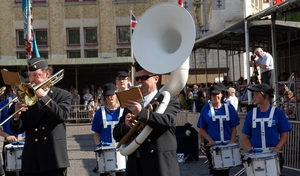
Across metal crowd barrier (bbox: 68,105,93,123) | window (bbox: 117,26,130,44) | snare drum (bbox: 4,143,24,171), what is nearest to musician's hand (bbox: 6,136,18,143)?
snare drum (bbox: 4,143,24,171)

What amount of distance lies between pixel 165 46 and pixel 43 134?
180 cm

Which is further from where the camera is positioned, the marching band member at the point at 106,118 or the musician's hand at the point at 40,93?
the marching band member at the point at 106,118

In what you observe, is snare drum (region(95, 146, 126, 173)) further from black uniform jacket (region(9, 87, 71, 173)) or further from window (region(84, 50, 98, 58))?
window (region(84, 50, 98, 58))

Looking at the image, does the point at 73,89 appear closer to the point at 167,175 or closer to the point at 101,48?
the point at 101,48

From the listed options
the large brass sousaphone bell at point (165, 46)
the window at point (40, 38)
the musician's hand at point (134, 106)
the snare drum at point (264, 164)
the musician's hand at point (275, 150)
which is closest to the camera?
the musician's hand at point (134, 106)

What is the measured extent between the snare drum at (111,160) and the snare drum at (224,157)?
1654mm

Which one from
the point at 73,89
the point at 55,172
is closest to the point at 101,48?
the point at 73,89

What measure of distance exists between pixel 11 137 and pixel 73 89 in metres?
24.8

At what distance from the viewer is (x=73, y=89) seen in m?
34.8

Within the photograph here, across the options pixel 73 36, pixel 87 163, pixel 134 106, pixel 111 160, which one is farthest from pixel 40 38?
pixel 134 106

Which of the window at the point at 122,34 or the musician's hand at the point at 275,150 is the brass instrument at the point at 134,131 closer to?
the musician's hand at the point at 275,150

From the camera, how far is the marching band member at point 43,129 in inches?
282

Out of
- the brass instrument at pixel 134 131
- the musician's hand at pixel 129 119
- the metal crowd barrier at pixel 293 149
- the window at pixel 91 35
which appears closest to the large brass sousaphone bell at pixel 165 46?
the brass instrument at pixel 134 131

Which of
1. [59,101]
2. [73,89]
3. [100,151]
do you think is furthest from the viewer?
[73,89]
